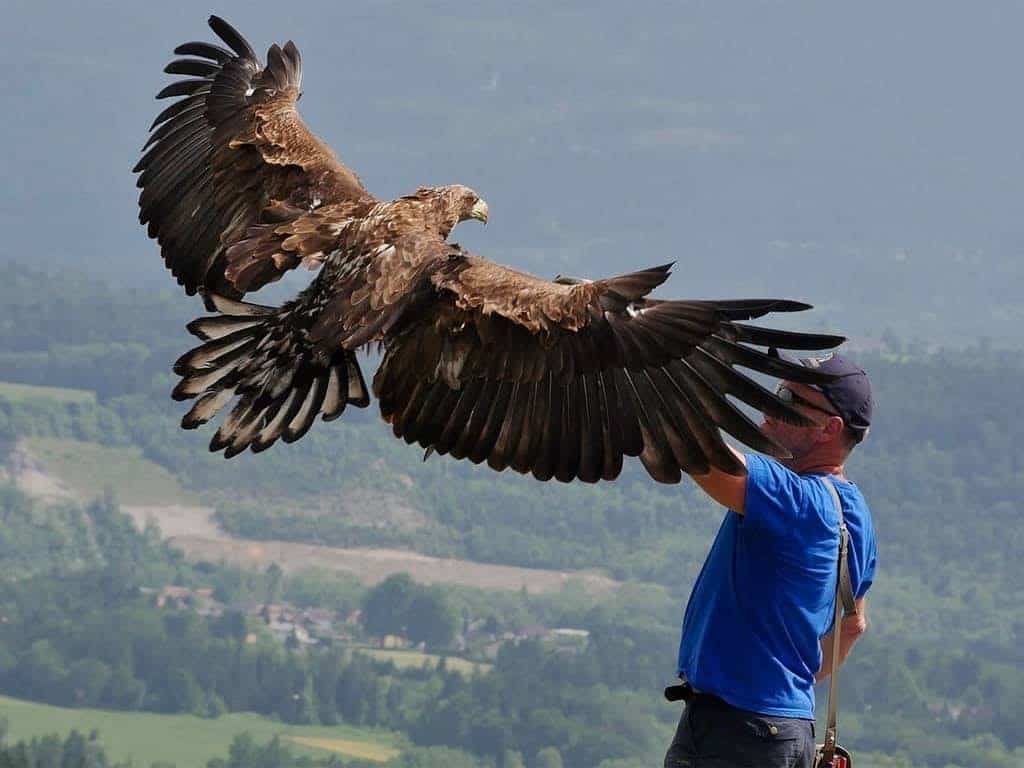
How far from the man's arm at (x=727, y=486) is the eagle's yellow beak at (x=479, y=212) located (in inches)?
115

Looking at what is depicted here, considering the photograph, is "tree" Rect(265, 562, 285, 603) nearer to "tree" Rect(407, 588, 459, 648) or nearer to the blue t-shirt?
"tree" Rect(407, 588, 459, 648)

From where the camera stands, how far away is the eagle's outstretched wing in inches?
314

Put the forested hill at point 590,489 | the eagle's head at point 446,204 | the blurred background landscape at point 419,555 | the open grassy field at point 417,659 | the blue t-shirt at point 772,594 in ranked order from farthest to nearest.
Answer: the forested hill at point 590,489, the open grassy field at point 417,659, the blurred background landscape at point 419,555, the eagle's head at point 446,204, the blue t-shirt at point 772,594

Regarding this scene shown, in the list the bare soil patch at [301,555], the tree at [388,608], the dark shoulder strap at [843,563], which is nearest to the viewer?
the dark shoulder strap at [843,563]

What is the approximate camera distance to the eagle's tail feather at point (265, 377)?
7.84 metres

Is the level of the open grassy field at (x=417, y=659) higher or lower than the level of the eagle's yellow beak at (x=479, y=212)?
lower

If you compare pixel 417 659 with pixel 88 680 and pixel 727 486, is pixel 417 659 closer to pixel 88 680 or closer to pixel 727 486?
pixel 88 680

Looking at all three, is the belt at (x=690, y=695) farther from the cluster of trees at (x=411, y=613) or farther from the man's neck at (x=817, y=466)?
the cluster of trees at (x=411, y=613)

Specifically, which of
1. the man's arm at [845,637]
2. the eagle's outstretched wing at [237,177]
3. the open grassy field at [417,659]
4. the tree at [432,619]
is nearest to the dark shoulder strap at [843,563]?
the man's arm at [845,637]

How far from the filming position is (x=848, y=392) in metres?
6.36

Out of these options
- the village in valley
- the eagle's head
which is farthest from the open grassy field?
the eagle's head

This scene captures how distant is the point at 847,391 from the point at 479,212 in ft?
10.4

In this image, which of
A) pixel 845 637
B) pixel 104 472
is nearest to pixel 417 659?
pixel 104 472

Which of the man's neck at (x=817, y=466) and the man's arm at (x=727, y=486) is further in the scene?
the man's neck at (x=817, y=466)
